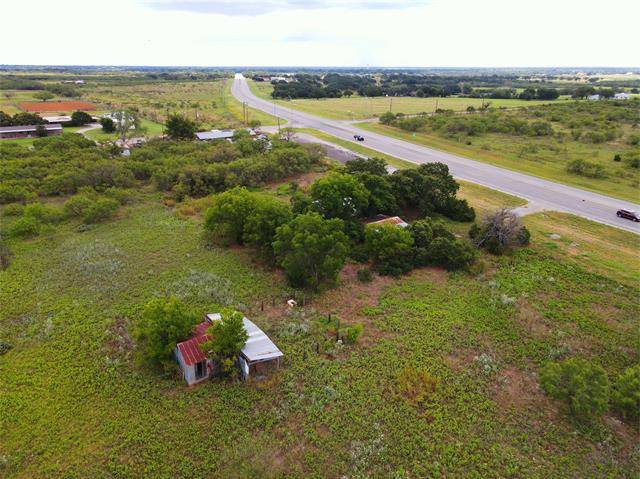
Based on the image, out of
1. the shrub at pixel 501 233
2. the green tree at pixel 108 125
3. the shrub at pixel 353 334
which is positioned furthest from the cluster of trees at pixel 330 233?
the green tree at pixel 108 125

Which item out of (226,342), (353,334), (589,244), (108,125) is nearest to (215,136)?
(108,125)

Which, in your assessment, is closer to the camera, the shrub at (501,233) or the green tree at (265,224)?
the green tree at (265,224)

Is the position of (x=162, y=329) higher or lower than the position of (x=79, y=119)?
lower

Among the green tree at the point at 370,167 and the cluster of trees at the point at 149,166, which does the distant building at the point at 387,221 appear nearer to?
the green tree at the point at 370,167

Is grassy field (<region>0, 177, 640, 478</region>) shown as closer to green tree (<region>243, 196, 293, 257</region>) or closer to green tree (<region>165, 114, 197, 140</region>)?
green tree (<region>243, 196, 293, 257</region>)

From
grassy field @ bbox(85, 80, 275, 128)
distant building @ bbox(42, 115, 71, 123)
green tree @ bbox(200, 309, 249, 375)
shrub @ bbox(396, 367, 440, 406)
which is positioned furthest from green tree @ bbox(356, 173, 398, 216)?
distant building @ bbox(42, 115, 71, 123)

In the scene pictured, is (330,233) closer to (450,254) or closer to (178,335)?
(450,254)
